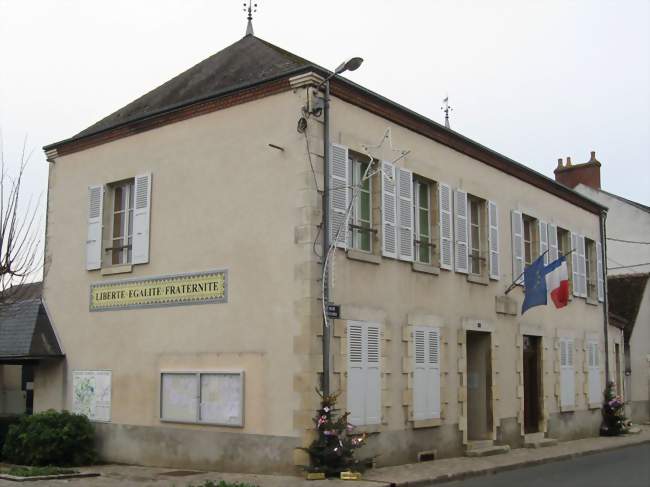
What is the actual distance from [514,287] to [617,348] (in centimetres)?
729

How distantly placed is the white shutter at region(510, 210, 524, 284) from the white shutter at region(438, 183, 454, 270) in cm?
276

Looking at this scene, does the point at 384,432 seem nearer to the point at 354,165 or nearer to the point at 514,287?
the point at 354,165

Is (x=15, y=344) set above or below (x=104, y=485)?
above

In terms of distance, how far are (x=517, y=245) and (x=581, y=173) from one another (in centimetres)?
1313

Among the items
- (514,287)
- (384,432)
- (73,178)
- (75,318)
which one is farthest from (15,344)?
(514,287)

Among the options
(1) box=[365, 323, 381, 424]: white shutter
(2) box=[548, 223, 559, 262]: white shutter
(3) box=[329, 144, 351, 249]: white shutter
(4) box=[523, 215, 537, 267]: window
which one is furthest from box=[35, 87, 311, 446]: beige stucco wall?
(2) box=[548, 223, 559, 262]: white shutter

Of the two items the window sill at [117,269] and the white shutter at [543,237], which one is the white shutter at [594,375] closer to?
the white shutter at [543,237]

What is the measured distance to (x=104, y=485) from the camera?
11359mm

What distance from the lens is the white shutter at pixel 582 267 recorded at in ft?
67.8

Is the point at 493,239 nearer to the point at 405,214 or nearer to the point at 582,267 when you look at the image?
the point at 405,214

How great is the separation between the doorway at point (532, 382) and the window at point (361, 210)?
6.04m

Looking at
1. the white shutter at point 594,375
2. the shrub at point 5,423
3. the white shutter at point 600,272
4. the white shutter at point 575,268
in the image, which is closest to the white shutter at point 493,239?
the white shutter at point 575,268

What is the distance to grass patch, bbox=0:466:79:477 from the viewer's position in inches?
472

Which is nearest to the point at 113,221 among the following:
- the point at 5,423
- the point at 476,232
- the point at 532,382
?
the point at 5,423
